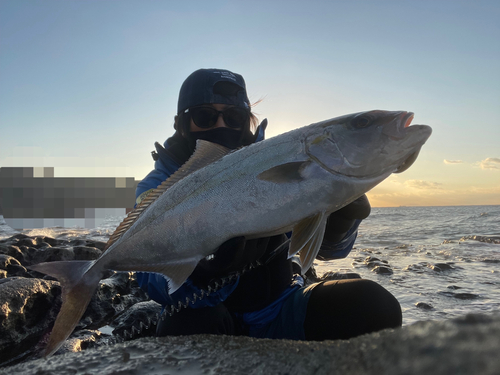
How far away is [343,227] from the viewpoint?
9.59 feet

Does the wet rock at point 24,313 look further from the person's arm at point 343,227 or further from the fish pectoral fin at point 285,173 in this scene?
the person's arm at point 343,227

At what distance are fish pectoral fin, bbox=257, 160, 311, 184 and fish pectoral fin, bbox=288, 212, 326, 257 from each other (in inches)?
11.6

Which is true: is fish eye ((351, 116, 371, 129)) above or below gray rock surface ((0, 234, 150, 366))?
above

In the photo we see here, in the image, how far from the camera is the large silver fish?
79.2 inches

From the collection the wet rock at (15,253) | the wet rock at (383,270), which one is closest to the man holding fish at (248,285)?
the wet rock at (383,270)

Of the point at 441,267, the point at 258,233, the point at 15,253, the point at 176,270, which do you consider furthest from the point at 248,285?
the point at 15,253

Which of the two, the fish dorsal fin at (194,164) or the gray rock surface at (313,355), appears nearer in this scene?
the gray rock surface at (313,355)

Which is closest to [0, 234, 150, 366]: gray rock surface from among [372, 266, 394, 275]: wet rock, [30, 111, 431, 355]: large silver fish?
[30, 111, 431, 355]: large silver fish

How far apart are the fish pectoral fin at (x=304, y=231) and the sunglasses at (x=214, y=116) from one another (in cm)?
200

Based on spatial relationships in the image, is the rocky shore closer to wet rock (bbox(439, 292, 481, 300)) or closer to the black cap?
the black cap

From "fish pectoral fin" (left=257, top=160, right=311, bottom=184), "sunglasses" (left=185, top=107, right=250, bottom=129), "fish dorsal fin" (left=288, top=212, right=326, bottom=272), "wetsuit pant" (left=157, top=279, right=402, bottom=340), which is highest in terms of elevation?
"sunglasses" (left=185, top=107, right=250, bottom=129)

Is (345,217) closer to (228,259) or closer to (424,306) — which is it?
(228,259)

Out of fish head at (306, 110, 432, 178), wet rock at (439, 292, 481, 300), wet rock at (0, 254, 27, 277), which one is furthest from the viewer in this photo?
wet rock at (0, 254, 27, 277)

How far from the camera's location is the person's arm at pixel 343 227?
274 centimetres
